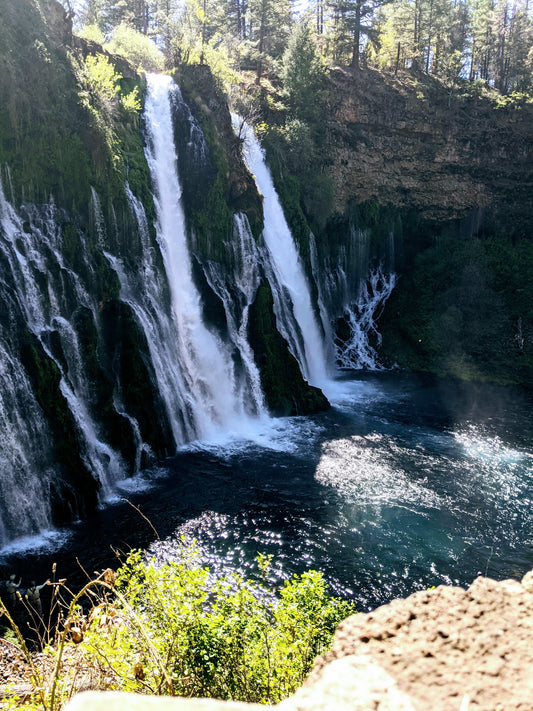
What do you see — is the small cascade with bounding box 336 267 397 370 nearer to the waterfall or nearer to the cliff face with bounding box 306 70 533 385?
the cliff face with bounding box 306 70 533 385

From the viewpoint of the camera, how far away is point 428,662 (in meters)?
2.99

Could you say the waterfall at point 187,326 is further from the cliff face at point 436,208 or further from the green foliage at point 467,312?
the green foliage at point 467,312

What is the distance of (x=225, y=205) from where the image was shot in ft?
81.6

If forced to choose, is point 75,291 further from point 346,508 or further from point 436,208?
point 436,208

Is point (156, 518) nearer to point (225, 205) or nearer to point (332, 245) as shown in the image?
point (225, 205)

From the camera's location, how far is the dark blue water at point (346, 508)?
1298 cm

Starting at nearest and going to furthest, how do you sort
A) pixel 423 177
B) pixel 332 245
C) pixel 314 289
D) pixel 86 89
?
pixel 86 89
pixel 314 289
pixel 332 245
pixel 423 177

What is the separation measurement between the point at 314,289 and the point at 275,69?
60.2ft

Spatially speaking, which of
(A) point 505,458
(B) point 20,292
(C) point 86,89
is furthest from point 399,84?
(B) point 20,292

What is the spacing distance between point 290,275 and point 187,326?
8.91 meters

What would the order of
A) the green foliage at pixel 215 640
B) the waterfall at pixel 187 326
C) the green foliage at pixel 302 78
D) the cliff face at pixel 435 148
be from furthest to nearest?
the cliff face at pixel 435 148, the green foliage at pixel 302 78, the waterfall at pixel 187 326, the green foliage at pixel 215 640

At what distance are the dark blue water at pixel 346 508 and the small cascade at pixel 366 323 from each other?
10056mm

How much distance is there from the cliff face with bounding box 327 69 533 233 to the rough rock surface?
3472 cm

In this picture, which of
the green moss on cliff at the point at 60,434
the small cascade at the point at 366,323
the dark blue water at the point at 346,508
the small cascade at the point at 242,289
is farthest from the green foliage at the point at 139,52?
the dark blue water at the point at 346,508
